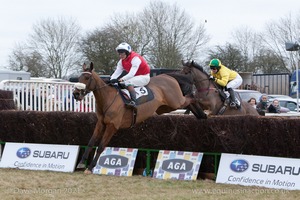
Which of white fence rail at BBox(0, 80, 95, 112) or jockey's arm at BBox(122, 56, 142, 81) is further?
white fence rail at BBox(0, 80, 95, 112)

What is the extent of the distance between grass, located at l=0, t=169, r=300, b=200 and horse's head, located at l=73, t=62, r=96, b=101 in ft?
5.10

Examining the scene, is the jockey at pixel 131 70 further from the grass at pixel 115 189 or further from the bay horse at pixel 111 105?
the grass at pixel 115 189

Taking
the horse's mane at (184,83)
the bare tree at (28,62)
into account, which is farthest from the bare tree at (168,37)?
the horse's mane at (184,83)

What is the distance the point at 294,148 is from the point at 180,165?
210 cm

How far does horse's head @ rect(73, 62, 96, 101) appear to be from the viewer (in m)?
8.91

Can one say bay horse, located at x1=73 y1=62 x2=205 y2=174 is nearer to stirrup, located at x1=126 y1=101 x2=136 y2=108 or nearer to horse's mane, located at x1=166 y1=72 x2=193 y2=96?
stirrup, located at x1=126 y1=101 x2=136 y2=108

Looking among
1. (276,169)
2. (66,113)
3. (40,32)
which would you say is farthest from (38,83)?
(40,32)

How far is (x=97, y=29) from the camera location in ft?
140

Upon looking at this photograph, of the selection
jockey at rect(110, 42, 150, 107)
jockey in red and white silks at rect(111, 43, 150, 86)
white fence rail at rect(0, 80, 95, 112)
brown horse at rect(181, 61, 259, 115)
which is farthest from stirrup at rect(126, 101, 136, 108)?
white fence rail at rect(0, 80, 95, 112)

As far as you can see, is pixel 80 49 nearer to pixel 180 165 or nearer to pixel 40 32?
pixel 40 32

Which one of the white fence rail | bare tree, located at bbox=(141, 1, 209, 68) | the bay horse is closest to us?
the bay horse

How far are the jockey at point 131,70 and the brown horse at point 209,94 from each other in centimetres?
235

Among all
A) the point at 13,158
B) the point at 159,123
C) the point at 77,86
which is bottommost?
the point at 13,158

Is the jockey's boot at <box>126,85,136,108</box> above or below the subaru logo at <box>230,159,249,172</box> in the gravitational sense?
above
